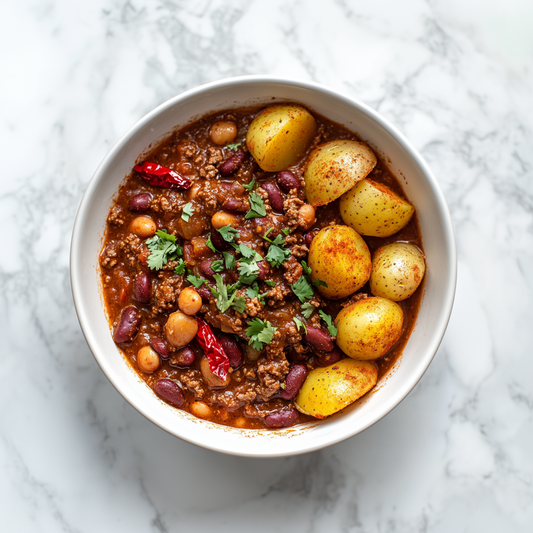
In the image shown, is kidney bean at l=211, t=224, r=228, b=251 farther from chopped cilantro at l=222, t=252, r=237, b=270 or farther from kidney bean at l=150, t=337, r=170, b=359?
kidney bean at l=150, t=337, r=170, b=359

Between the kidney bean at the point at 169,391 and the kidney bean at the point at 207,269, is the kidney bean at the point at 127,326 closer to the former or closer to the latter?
the kidney bean at the point at 169,391

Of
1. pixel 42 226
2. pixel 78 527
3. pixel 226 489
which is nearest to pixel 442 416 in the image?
pixel 226 489

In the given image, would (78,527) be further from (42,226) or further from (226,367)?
(42,226)

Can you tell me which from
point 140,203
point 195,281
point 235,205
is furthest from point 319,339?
point 140,203

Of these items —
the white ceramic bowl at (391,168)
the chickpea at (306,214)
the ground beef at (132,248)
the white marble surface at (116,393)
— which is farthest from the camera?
the white marble surface at (116,393)

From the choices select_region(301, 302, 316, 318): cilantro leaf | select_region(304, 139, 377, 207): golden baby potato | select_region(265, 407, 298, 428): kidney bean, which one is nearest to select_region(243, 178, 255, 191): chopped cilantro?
select_region(304, 139, 377, 207): golden baby potato

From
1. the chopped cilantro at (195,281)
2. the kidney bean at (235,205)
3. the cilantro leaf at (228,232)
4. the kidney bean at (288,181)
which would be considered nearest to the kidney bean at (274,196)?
the kidney bean at (288,181)
